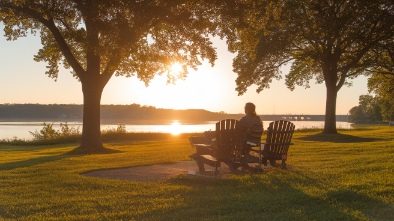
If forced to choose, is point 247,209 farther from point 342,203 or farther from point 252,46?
point 252,46

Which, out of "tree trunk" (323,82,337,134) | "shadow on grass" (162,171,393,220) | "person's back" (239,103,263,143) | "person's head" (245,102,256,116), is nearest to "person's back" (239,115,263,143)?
"person's back" (239,103,263,143)

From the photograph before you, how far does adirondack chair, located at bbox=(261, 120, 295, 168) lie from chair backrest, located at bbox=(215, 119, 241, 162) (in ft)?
3.74

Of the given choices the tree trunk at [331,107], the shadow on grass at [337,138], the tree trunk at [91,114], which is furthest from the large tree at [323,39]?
the tree trunk at [91,114]

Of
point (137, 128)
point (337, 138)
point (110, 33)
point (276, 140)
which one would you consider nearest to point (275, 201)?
point (276, 140)

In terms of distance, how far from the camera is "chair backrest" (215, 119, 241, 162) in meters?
11.2

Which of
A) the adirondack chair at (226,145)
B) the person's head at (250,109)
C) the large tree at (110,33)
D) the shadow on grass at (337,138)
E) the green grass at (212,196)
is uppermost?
the large tree at (110,33)

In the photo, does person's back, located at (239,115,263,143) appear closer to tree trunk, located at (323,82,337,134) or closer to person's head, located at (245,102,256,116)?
person's head, located at (245,102,256,116)

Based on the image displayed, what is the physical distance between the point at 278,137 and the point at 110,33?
28.8 ft

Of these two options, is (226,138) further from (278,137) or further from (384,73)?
(384,73)

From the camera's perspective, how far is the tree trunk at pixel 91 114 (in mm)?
22344

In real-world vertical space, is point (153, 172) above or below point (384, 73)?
below

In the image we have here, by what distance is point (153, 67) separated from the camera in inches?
1024

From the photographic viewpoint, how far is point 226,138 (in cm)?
1131

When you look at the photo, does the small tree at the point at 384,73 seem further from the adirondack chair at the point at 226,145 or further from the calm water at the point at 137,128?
the adirondack chair at the point at 226,145
